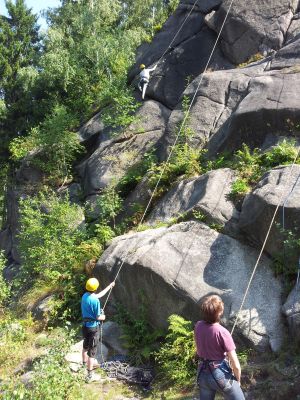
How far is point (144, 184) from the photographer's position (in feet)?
47.8

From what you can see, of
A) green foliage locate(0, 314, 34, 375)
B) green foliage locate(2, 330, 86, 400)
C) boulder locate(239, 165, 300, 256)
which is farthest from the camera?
green foliage locate(0, 314, 34, 375)

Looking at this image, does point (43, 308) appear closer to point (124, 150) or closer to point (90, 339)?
point (90, 339)

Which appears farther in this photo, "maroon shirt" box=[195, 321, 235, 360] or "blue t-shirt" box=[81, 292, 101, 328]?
"blue t-shirt" box=[81, 292, 101, 328]

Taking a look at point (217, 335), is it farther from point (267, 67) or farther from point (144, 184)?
point (267, 67)

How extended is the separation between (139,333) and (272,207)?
3.82 meters

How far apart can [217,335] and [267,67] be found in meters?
12.4

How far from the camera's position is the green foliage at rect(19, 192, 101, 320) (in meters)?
12.2

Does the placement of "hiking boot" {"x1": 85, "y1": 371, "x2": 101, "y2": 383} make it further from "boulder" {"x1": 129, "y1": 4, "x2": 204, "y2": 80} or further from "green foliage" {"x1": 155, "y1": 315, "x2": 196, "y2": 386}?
"boulder" {"x1": 129, "y1": 4, "x2": 204, "y2": 80}

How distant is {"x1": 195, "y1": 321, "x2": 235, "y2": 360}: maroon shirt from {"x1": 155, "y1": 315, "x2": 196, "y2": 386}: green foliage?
3.07 m

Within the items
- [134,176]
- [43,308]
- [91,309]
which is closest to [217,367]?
[91,309]

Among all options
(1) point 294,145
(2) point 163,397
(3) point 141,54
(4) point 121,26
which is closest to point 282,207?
(1) point 294,145

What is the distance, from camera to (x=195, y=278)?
9.80 m

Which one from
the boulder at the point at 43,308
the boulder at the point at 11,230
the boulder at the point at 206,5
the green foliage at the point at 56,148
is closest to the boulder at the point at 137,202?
the boulder at the point at 43,308

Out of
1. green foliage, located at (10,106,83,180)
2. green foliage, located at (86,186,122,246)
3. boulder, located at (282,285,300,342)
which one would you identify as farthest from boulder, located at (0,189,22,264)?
boulder, located at (282,285,300,342)
